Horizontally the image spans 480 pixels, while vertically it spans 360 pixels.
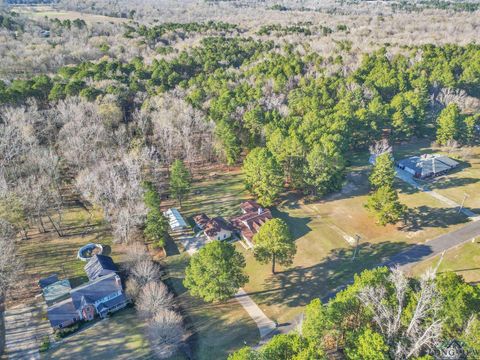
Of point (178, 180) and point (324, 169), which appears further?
point (324, 169)

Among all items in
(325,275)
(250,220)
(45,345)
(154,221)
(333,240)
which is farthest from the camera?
(250,220)

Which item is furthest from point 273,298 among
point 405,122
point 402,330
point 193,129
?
point 405,122

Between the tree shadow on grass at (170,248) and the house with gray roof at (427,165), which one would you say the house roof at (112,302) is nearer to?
the tree shadow on grass at (170,248)

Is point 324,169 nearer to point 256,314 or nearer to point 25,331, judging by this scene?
point 256,314

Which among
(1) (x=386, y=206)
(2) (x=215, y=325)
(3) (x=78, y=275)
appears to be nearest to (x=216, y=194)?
(3) (x=78, y=275)

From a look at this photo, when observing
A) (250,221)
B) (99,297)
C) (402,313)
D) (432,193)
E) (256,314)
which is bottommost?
(256,314)

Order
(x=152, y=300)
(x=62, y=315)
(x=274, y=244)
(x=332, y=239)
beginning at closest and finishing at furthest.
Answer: (x=152, y=300), (x=62, y=315), (x=274, y=244), (x=332, y=239)

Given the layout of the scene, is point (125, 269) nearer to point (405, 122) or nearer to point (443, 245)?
point (443, 245)
